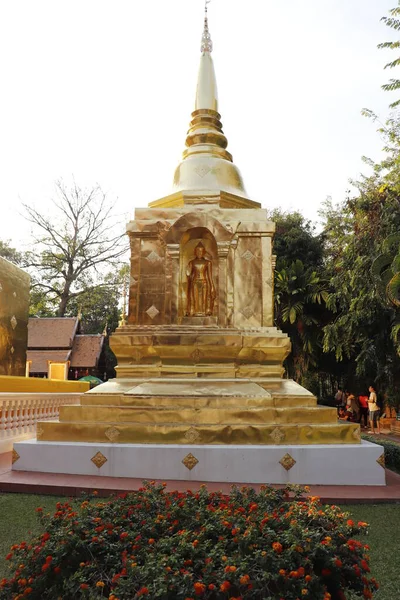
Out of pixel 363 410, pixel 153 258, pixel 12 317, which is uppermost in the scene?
pixel 153 258

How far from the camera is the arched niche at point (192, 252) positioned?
26.3 feet

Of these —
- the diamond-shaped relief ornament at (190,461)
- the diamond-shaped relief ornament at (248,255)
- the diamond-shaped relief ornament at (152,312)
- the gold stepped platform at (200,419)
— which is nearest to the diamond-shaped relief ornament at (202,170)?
the diamond-shaped relief ornament at (248,255)

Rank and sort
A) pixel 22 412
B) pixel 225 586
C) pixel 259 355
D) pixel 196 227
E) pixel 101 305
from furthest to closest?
pixel 101 305
pixel 22 412
pixel 196 227
pixel 259 355
pixel 225 586

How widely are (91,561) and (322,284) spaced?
21014 millimetres

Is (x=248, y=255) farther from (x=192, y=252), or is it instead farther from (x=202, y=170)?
(x=202, y=170)

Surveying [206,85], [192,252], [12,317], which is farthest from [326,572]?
[12,317]

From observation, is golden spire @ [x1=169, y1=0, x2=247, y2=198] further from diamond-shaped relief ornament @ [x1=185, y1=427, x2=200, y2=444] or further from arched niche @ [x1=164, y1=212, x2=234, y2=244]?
diamond-shaped relief ornament @ [x1=185, y1=427, x2=200, y2=444]

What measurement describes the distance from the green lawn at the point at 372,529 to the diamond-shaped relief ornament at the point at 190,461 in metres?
1.44

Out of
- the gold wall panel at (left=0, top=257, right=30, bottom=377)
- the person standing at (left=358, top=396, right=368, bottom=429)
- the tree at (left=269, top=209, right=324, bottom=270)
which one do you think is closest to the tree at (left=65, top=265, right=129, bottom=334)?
the tree at (left=269, top=209, right=324, bottom=270)

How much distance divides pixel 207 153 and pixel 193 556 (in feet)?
27.0

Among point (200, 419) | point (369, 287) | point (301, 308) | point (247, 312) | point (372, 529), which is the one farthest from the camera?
point (301, 308)

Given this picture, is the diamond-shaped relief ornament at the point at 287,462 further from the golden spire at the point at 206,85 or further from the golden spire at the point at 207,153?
the golden spire at the point at 206,85

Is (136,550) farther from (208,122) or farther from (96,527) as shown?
(208,122)

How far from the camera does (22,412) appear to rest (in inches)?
353
